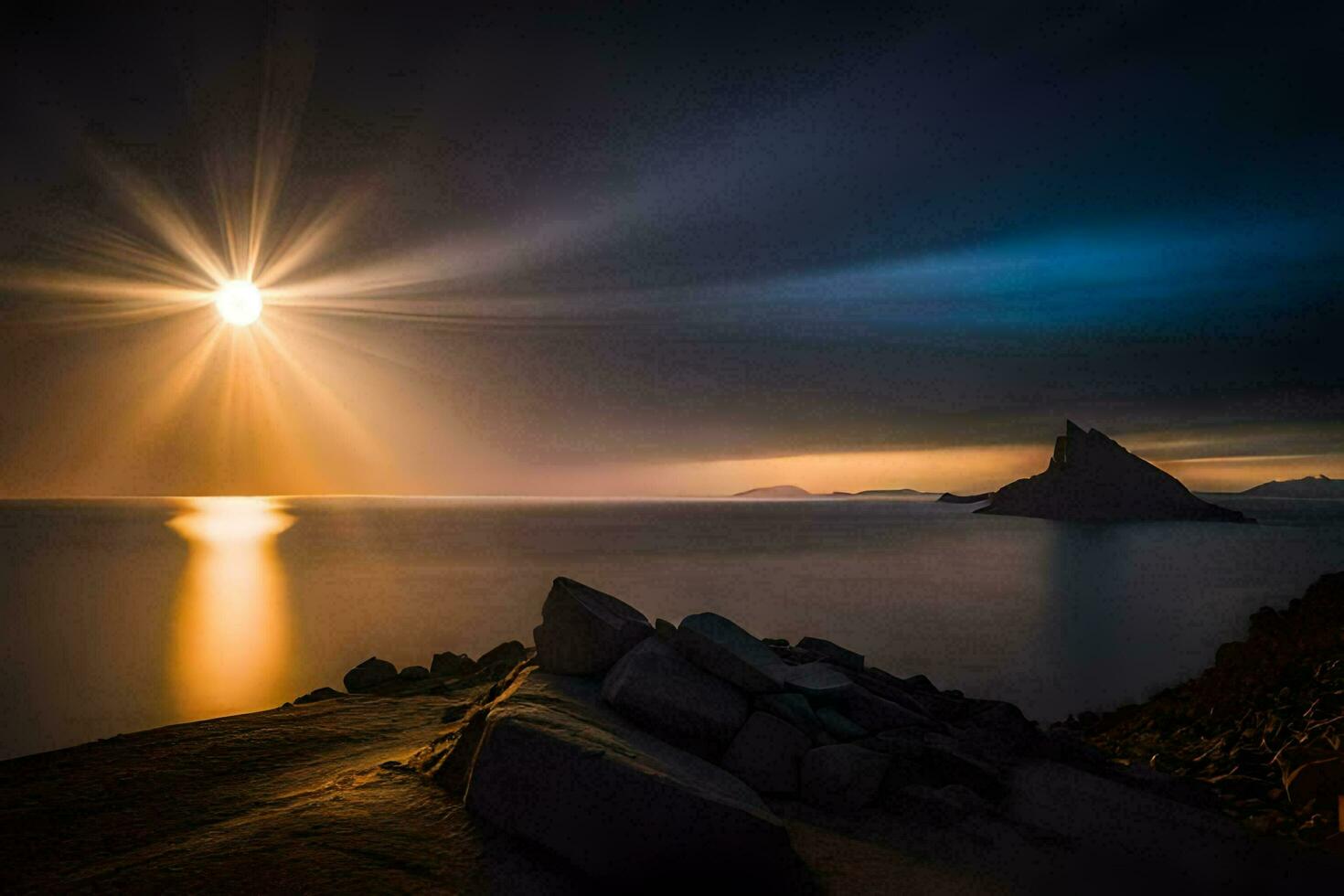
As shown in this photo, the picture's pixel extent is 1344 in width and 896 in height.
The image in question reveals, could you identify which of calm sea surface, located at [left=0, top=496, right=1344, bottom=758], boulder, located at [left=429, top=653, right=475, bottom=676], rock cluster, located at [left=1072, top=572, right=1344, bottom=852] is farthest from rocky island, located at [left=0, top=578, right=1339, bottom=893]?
calm sea surface, located at [left=0, top=496, right=1344, bottom=758]

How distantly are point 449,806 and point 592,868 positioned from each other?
1.54 metres

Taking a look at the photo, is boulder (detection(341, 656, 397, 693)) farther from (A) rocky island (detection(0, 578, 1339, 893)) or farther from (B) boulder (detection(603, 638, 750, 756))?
(B) boulder (detection(603, 638, 750, 756))

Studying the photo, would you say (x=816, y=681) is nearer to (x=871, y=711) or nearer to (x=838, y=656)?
(x=871, y=711)

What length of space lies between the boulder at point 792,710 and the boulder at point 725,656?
0.15m

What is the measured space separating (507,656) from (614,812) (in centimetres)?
1141

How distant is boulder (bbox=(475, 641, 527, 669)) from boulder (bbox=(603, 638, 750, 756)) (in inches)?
292

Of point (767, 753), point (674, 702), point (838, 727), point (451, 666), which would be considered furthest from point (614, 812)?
point (451, 666)

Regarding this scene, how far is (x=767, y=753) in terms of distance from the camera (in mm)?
7668

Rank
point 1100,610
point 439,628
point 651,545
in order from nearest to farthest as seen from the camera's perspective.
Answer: point 439,628, point 1100,610, point 651,545

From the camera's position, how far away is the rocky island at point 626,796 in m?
5.13

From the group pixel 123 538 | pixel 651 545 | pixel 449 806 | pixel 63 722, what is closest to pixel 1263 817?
pixel 449 806

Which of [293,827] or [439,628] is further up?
[293,827]

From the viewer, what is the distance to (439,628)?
31.8m

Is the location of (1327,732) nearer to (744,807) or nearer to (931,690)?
(931,690)
